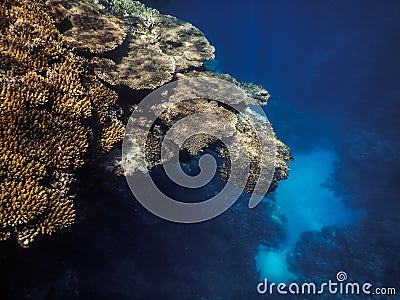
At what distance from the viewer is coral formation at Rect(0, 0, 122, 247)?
139 inches

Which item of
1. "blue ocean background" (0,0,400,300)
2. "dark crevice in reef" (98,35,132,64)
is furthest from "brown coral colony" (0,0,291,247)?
"blue ocean background" (0,0,400,300)

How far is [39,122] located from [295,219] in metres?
19.3

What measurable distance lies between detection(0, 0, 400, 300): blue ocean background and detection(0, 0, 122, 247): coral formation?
85cm

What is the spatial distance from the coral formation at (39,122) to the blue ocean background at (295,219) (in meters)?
0.85

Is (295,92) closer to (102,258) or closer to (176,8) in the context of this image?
(176,8)

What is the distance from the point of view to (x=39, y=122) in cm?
391

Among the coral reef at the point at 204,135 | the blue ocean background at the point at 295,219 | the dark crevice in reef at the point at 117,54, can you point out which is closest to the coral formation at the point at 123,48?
the dark crevice in reef at the point at 117,54

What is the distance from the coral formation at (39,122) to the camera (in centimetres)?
352

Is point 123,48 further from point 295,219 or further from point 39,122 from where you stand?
point 295,219

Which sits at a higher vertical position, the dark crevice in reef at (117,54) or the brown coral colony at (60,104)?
the dark crevice in reef at (117,54)

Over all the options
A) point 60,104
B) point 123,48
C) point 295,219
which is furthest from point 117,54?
point 295,219

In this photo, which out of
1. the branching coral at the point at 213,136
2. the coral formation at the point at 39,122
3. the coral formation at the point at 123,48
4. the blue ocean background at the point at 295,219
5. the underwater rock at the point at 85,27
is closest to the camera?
the coral formation at the point at 39,122

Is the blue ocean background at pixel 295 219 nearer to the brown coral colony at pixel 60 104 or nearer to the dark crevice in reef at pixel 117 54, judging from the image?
the brown coral colony at pixel 60 104

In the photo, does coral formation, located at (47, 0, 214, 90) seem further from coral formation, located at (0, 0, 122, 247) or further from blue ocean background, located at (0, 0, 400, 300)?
blue ocean background, located at (0, 0, 400, 300)
